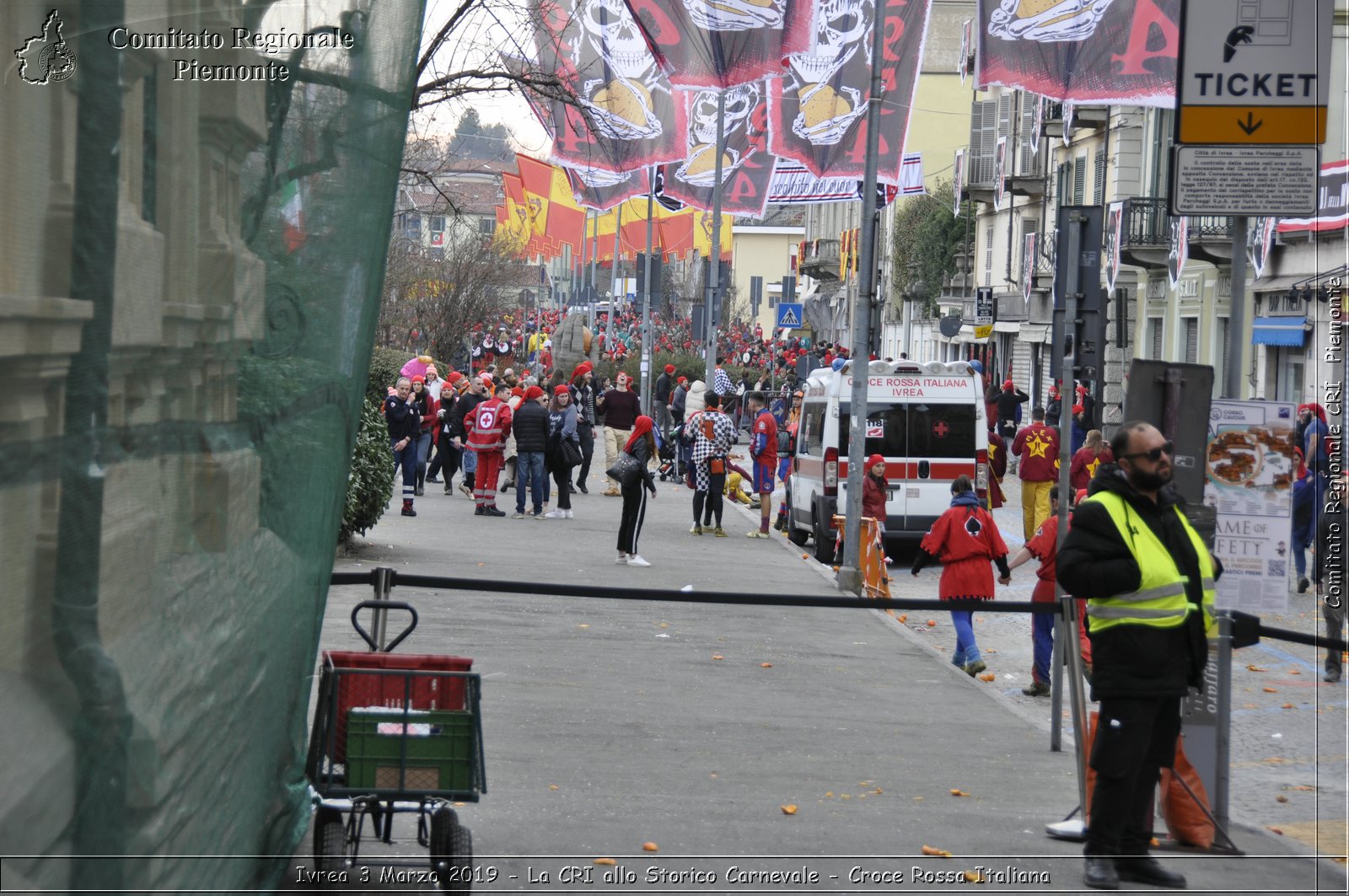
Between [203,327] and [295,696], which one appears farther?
[295,696]

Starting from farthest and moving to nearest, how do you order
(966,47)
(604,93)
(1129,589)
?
1. (966,47)
2. (604,93)
3. (1129,589)

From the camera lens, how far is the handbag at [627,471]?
53.5ft

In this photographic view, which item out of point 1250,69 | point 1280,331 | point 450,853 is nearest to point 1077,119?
point 1280,331

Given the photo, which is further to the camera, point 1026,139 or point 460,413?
point 1026,139

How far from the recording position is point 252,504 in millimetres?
4215

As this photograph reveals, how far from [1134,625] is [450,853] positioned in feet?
8.48

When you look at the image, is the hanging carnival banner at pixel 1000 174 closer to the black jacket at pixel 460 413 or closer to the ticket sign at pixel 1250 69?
the black jacket at pixel 460 413

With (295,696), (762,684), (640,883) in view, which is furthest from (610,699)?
(295,696)

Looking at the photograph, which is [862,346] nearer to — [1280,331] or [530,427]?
[530,427]

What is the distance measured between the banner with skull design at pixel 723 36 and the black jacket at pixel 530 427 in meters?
5.02

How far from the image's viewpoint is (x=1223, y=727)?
6.71 meters

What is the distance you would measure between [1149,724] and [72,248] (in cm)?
445

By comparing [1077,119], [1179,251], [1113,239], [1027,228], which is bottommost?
[1179,251]

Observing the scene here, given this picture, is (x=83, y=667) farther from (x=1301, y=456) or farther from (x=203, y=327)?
(x=1301, y=456)
